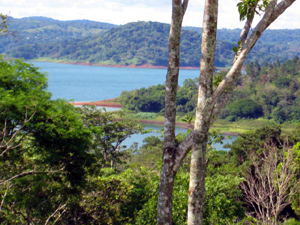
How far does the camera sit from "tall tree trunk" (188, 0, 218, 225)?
129 inches

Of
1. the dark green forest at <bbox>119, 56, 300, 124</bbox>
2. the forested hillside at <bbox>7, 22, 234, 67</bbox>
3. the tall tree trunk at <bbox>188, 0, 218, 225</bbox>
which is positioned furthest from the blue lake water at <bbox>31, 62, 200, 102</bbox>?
the tall tree trunk at <bbox>188, 0, 218, 225</bbox>

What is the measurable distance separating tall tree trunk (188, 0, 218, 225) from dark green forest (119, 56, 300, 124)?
59433 millimetres

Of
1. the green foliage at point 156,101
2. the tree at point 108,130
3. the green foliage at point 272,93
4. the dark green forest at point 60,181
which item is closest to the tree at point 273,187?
the dark green forest at point 60,181

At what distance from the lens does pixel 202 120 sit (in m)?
3.32

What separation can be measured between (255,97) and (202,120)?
66.5 metres

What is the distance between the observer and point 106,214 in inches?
324

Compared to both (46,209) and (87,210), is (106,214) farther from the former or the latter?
(46,209)

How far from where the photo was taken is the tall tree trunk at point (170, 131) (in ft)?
12.0

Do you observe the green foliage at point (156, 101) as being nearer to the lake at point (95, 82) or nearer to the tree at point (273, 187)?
the lake at point (95, 82)

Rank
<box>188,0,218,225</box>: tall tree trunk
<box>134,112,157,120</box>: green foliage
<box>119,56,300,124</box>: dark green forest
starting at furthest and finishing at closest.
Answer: <box>134,112,157,120</box>: green foliage, <box>119,56,300,124</box>: dark green forest, <box>188,0,218,225</box>: tall tree trunk

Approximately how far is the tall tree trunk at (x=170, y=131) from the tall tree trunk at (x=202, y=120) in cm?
38

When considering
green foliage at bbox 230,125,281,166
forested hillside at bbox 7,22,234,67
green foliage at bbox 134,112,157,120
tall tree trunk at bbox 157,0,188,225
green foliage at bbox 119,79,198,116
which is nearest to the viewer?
tall tree trunk at bbox 157,0,188,225

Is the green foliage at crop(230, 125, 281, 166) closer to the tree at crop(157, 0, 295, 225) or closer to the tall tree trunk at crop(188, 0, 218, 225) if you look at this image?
the tree at crop(157, 0, 295, 225)

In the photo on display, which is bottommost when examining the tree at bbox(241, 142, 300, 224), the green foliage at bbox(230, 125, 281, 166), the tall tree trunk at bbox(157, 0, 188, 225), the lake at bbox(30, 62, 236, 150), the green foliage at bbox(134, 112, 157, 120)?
the green foliage at bbox(134, 112, 157, 120)
